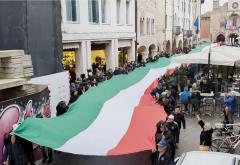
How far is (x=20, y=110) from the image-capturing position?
9.80 metres

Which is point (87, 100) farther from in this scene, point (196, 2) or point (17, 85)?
point (196, 2)

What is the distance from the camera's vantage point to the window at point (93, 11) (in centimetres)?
2247

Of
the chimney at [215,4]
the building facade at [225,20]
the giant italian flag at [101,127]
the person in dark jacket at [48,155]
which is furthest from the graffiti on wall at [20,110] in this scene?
the chimney at [215,4]

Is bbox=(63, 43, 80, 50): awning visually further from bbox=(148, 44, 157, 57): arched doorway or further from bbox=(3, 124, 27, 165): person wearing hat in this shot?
bbox=(148, 44, 157, 57): arched doorway

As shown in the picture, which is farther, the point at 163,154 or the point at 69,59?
the point at 69,59

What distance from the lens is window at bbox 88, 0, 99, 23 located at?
22.5 meters

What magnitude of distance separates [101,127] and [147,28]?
27.3 metres

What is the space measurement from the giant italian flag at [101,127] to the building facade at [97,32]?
9.68 metres

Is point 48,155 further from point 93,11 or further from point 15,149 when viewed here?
point 93,11

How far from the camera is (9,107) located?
929cm

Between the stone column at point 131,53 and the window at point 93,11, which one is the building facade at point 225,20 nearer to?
the stone column at point 131,53

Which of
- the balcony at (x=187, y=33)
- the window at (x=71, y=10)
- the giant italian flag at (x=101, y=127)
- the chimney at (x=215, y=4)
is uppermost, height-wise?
the chimney at (x=215, y=4)

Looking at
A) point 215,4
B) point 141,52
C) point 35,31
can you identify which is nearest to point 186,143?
point 35,31

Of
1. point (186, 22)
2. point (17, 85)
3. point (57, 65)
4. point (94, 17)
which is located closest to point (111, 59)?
point (94, 17)
